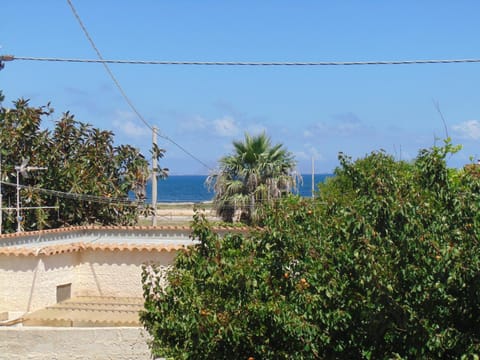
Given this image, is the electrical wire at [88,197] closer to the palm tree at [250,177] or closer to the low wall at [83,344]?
the palm tree at [250,177]

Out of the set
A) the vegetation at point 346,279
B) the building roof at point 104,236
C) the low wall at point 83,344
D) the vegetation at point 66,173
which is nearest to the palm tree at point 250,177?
the vegetation at point 66,173

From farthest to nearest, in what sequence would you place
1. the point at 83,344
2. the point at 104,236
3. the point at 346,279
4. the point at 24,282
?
the point at 104,236
the point at 24,282
the point at 83,344
the point at 346,279

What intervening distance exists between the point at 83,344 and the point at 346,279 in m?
5.36

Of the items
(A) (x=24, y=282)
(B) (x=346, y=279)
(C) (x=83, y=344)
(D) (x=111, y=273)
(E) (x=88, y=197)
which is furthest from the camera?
(E) (x=88, y=197)

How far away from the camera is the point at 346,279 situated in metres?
6.63

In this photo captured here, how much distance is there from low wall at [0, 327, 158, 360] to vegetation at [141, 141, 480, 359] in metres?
2.73

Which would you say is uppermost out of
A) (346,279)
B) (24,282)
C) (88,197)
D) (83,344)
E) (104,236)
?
(88,197)

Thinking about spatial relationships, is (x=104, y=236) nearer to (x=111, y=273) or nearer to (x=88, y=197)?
(x=111, y=273)

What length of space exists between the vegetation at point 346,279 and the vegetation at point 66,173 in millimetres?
14948

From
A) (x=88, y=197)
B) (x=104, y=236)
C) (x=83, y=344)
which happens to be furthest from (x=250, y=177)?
(x=83, y=344)

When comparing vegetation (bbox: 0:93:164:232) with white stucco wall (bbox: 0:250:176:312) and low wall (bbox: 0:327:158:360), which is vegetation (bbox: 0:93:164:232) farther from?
low wall (bbox: 0:327:158:360)

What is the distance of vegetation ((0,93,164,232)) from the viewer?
74.0 ft

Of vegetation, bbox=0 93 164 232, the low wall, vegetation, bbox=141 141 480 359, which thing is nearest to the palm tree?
vegetation, bbox=0 93 164 232

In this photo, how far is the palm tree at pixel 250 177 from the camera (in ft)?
77.3
